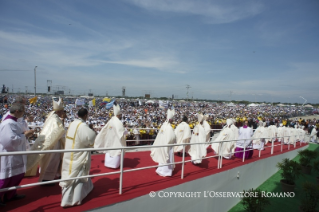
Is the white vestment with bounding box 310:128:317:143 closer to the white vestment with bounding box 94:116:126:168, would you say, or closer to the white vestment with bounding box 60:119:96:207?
the white vestment with bounding box 94:116:126:168

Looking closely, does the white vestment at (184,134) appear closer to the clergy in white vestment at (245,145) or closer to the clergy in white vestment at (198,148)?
the clergy in white vestment at (198,148)

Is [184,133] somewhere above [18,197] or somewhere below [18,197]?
above

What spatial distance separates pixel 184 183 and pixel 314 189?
484 centimetres

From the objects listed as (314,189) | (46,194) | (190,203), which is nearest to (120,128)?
(46,194)

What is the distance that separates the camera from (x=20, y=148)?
348 cm

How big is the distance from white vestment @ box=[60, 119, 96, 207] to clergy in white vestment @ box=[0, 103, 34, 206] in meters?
0.73

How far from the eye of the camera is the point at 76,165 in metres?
3.48

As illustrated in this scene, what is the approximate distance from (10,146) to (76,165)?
1120 mm

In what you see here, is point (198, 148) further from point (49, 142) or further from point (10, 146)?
point (10, 146)

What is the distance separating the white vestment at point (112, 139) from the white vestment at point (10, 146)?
259 centimetres

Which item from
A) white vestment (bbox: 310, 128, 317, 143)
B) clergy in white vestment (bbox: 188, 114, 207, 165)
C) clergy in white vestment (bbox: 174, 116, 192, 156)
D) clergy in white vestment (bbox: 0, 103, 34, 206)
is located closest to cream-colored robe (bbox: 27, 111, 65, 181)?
clergy in white vestment (bbox: 0, 103, 34, 206)

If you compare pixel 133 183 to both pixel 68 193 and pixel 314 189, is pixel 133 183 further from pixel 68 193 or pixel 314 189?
pixel 314 189

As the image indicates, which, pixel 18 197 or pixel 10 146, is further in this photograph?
pixel 18 197

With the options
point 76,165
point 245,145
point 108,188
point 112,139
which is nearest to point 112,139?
point 112,139
